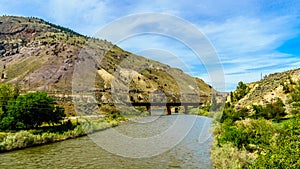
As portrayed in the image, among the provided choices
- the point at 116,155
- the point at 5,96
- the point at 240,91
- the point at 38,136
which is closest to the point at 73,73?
the point at 5,96

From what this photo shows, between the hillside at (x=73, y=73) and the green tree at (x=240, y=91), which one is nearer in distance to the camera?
the green tree at (x=240, y=91)

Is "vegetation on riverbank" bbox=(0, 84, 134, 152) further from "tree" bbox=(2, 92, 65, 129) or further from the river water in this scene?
the river water

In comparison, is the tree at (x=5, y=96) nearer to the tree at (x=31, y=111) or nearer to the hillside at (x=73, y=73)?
the tree at (x=31, y=111)

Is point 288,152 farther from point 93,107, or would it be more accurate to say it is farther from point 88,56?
point 88,56

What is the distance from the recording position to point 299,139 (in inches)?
486

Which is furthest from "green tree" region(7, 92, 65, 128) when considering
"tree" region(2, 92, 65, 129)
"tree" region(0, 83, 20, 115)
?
"tree" region(0, 83, 20, 115)

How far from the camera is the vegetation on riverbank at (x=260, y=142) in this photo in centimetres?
1102

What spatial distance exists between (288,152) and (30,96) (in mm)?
53103

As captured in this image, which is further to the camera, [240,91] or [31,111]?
[240,91]

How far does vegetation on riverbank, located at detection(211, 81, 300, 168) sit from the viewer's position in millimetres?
11016

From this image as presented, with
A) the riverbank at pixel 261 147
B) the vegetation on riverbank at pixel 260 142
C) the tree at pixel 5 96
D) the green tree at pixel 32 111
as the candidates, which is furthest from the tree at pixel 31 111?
the riverbank at pixel 261 147

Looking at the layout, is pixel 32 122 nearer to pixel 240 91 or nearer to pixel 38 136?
pixel 38 136

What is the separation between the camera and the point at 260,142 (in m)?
24.0

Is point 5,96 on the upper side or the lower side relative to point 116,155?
upper
